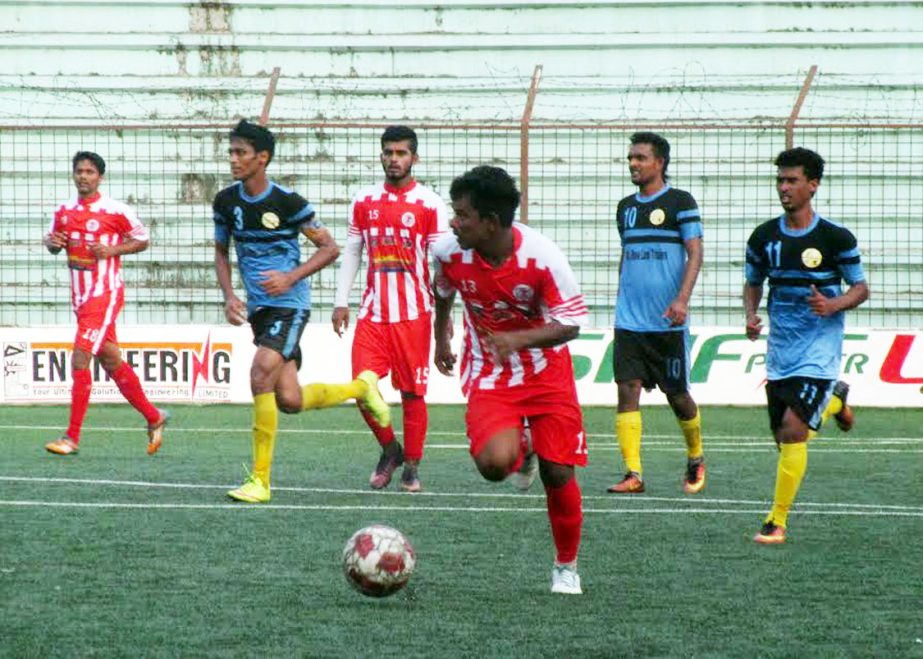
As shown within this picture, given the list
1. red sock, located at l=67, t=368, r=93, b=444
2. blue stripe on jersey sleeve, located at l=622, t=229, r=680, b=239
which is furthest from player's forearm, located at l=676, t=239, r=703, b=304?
red sock, located at l=67, t=368, r=93, b=444

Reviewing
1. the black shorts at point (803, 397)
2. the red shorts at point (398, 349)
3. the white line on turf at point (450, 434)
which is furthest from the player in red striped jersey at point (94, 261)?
the black shorts at point (803, 397)

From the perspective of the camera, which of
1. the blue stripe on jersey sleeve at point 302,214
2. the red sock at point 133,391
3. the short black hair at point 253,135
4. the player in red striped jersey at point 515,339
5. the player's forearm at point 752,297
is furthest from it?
the red sock at point 133,391

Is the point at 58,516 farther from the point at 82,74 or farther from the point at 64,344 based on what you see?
the point at 82,74

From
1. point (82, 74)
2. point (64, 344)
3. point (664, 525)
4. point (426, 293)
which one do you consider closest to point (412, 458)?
point (426, 293)

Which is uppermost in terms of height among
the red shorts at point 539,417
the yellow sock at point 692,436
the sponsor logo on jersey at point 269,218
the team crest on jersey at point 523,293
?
the sponsor logo on jersey at point 269,218

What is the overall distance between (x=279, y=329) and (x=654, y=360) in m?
2.31

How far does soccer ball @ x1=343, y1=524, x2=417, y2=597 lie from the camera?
19.1 feet

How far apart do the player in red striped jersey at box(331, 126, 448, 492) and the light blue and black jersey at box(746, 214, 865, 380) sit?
2.27m

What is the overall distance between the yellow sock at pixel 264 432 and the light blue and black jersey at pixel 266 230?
51 centimetres

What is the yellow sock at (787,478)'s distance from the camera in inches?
299

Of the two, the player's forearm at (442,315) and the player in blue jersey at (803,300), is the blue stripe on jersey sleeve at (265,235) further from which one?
the player in blue jersey at (803,300)

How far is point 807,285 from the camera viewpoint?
7.89 metres

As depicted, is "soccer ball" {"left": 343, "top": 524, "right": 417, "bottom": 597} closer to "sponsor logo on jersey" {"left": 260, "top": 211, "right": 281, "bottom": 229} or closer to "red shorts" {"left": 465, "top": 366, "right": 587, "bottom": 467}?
"red shorts" {"left": 465, "top": 366, "right": 587, "bottom": 467}

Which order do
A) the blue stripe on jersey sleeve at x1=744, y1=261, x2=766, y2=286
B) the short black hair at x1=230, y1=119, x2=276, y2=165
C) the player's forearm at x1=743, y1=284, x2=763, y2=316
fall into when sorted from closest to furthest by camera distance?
the blue stripe on jersey sleeve at x1=744, y1=261, x2=766, y2=286, the player's forearm at x1=743, y1=284, x2=763, y2=316, the short black hair at x1=230, y1=119, x2=276, y2=165
